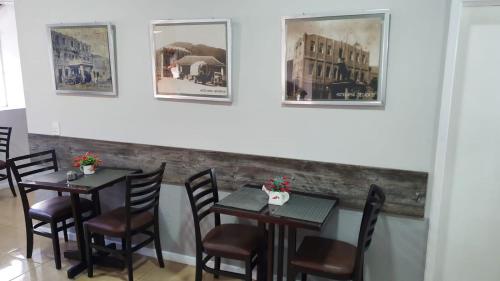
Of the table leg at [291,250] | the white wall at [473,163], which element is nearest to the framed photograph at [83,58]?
the table leg at [291,250]

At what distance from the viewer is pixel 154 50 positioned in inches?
112

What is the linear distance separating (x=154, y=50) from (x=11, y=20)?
390 cm

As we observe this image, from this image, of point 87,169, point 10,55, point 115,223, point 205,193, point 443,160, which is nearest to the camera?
point 443,160

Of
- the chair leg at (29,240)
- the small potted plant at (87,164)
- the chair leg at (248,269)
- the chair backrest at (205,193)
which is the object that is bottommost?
the chair leg at (29,240)

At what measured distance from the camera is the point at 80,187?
2.68 meters

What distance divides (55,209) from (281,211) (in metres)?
1.90

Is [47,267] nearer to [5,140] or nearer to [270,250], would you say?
[270,250]

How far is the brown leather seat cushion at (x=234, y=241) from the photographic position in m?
2.31

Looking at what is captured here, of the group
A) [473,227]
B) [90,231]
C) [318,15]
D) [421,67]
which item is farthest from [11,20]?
[473,227]

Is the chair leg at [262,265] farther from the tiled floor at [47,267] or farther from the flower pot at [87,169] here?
the flower pot at [87,169]

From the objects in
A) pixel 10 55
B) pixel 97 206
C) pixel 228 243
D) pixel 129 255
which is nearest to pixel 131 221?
pixel 129 255

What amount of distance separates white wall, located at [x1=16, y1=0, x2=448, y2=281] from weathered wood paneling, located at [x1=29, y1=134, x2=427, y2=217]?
0.06 metres

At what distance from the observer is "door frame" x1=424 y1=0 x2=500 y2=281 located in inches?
79.7

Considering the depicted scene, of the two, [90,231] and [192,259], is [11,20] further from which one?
[192,259]
